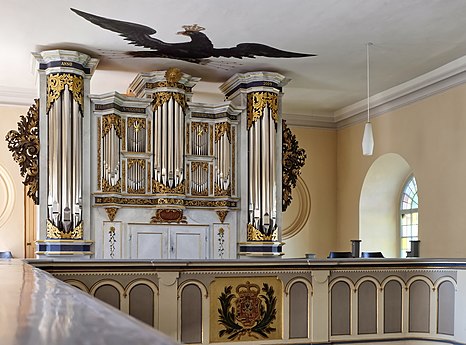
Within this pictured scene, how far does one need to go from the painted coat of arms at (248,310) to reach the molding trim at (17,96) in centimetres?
621

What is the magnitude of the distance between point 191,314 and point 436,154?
17.0 ft

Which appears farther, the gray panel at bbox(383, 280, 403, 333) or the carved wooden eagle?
the carved wooden eagle

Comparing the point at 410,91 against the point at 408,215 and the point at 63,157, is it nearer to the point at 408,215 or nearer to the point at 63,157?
the point at 408,215

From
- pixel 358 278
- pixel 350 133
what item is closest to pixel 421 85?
pixel 350 133

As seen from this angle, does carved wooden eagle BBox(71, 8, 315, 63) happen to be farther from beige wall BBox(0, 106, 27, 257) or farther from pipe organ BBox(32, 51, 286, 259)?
beige wall BBox(0, 106, 27, 257)

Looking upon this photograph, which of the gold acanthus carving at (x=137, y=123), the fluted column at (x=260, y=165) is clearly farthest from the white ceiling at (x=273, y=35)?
the gold acanthus carving at (x=137, y=123)

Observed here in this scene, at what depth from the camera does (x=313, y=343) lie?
255 inches

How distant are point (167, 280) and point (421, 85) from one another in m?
5.81

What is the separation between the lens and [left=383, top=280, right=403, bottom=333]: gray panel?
6.82 m

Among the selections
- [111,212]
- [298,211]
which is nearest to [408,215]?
[298,211]

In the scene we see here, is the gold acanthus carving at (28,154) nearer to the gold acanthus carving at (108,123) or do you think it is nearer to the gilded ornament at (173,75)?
the gold acanthus carving at (108,123)

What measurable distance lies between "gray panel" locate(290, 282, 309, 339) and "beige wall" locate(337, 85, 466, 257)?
3.45 metres

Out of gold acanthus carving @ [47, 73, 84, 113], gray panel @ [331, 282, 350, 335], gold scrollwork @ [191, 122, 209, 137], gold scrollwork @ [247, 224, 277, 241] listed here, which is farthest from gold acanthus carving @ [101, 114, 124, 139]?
gray panel @ [331, 282, 350, 335]

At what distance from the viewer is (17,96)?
11000mm
